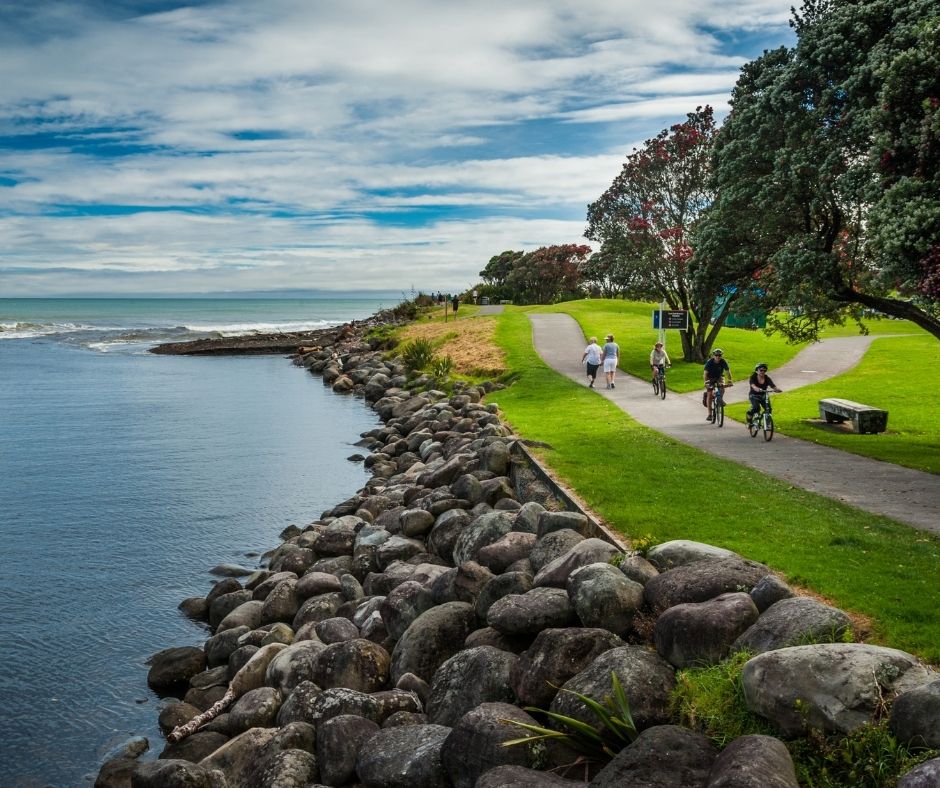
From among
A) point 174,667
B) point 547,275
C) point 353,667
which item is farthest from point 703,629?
point 547,275

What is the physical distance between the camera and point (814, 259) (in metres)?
18.5

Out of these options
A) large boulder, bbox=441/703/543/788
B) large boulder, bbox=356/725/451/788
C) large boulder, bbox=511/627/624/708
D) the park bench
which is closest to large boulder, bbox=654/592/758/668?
large boulder, bbox=511/627/624/708

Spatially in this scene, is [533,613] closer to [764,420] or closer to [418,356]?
[764,420]

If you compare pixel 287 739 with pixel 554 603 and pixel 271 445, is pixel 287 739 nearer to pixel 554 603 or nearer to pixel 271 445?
pixel 554 603

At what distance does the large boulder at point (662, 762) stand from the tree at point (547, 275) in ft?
254

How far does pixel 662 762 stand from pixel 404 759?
2.68 meters

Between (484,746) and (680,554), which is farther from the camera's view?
(680,554)

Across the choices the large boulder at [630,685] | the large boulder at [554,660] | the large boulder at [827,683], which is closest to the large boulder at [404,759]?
the large boulder at [554,660]

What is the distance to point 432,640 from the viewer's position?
10148mm

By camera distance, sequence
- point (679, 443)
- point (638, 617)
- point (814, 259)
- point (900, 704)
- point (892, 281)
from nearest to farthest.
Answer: point (900, 704), point (638, 617), point (892, 281), point (814, 259), point (679, 443)

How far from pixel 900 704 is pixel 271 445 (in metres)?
24.4

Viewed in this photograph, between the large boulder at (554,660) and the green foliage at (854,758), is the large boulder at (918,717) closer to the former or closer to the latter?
the green foliage at (854,758)

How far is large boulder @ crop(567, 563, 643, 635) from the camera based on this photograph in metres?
8.49

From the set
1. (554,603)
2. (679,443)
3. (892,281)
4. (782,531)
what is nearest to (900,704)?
(554,603)
